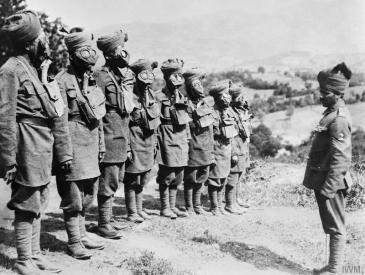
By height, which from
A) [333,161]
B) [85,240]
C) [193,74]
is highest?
[193,74]

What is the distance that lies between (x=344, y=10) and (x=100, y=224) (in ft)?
Answer: 240

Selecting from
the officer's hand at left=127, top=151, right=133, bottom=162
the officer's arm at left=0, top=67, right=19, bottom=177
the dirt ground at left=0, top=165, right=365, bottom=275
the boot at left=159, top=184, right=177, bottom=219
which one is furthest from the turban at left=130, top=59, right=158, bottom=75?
the officer's arm at left=0, top=67, right=19, bottom=177

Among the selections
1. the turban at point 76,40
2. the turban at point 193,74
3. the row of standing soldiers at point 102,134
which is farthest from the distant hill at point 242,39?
the turban at point 76,40

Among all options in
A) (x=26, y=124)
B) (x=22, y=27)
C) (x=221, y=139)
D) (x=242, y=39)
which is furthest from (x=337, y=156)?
(x=242, y=39)

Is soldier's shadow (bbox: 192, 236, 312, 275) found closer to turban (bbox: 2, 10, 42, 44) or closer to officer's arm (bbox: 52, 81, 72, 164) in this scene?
officer's arm (bbox: 52, 81, 72, 164)

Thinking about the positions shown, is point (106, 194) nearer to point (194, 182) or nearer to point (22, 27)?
point (194, 182)

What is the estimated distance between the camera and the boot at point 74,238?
5449 mm

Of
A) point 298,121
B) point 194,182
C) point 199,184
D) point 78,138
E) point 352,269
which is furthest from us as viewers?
point 298,121

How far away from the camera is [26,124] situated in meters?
4.62

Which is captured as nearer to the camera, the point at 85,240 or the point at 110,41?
the point at 85,240

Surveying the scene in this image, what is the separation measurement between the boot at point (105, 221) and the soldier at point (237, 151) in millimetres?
3143

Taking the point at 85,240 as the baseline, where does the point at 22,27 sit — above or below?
above

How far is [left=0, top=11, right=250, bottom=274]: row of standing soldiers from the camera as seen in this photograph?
4625 millimetres

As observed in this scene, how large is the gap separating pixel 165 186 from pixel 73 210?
→ 2.75 metres
